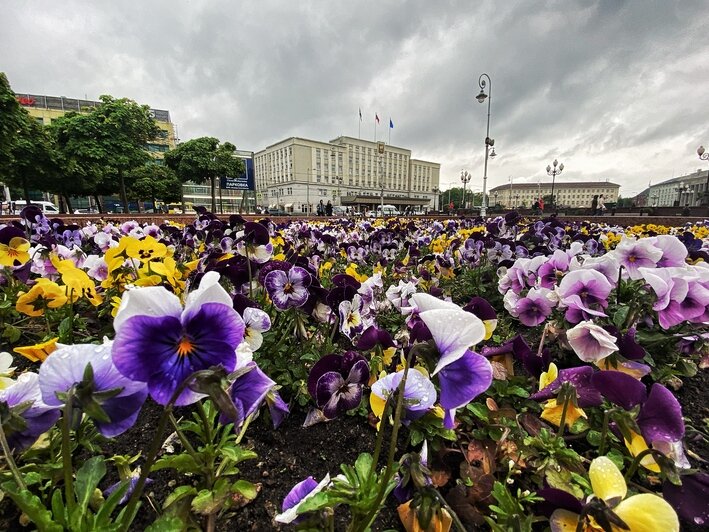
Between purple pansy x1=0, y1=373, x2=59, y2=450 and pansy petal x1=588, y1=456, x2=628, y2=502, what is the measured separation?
3.28ft

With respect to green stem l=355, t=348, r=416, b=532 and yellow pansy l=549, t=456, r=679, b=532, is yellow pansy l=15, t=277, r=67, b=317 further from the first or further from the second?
yellow pansy l=549, t=456, r=679, b=532

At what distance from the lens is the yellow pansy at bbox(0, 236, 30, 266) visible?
5.87 feet

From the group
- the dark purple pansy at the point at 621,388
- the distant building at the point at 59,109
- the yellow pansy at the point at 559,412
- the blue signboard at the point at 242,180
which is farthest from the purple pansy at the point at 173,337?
Result: the distant building at the point at 59,109

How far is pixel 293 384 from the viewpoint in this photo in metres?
1.49

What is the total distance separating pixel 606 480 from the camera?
64cm

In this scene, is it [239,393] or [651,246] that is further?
[651,246]

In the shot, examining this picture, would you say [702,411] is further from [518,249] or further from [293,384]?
[293,384]

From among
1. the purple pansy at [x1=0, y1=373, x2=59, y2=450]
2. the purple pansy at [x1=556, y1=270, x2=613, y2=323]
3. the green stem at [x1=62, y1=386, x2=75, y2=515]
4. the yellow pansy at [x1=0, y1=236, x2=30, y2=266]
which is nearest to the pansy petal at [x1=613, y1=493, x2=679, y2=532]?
the purple pansy at [x1=556, y1=270, x2=613, y2=323]

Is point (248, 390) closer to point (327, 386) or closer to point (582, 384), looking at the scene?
point (327, 386)

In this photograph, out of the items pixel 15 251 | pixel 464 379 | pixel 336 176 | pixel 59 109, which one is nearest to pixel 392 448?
pixel 464 379

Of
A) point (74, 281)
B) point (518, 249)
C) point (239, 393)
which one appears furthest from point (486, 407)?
point (518, 249)

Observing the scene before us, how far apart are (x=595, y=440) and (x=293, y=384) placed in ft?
3.76

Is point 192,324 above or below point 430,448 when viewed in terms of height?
above

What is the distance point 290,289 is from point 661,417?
1113 mm
